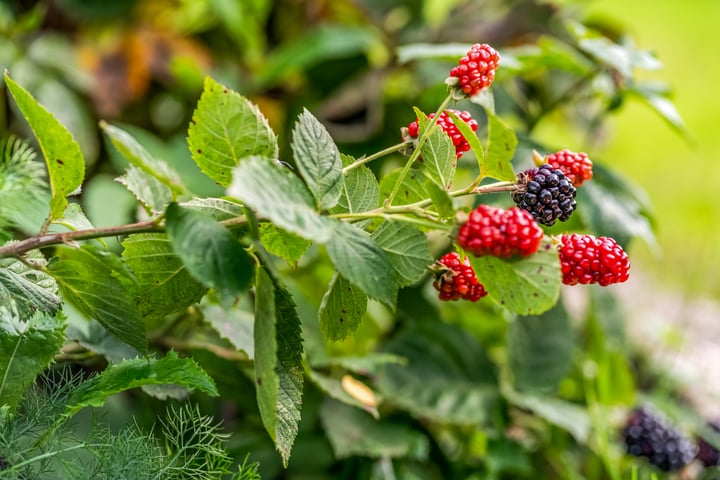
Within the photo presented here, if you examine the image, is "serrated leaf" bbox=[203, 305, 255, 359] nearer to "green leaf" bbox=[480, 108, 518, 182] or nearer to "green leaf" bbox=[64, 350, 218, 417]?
"green leaf" bbox=[64, 350, 218, 417]

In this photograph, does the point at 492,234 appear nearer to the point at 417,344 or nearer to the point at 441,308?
the point at 417,344

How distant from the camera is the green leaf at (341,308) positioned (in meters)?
0.45

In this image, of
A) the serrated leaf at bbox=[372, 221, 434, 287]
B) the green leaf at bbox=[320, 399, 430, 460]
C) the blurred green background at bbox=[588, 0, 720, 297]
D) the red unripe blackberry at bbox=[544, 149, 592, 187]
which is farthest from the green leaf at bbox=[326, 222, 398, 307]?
the blurred green background at bbox=[588, 0, 720, 297]

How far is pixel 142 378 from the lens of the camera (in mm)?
432

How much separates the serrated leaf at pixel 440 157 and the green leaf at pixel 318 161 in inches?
2.0

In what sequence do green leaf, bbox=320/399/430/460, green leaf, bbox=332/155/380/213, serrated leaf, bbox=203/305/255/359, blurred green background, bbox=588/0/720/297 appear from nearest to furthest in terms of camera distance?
green leaf, bbox=332/155/380/213 → serrated leaf, bbox=203/305/255/359 → green leaf, bbox=320/399/430/460 → blurred green background, bbox=588/0/720/297

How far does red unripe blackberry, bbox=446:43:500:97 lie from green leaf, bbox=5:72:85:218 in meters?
0.20

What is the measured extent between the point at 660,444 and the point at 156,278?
0.59m

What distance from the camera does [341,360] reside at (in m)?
0.71

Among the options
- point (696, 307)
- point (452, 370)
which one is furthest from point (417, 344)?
point (696, 307)

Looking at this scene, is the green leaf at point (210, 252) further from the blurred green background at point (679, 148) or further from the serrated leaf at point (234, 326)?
the blurred green background at point (679, 148)

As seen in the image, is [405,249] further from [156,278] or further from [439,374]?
[439,374]

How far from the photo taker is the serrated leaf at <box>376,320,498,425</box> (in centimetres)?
83

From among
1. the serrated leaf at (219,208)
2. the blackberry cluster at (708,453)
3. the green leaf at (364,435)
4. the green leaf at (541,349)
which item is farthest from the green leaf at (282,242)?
the blackberry cluster at (708,453)
